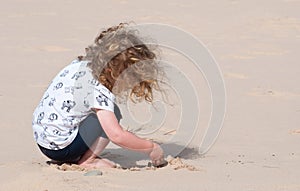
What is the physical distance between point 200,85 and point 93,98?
291 centimetres

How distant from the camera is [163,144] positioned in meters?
→ 4.48

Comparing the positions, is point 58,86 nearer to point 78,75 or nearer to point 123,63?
point 78,75

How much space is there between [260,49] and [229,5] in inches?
114

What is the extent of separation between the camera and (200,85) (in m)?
6.40

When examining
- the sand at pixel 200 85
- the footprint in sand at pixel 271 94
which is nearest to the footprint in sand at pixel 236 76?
the sand at pixel 200 85

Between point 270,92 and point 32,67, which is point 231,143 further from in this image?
point 32,67

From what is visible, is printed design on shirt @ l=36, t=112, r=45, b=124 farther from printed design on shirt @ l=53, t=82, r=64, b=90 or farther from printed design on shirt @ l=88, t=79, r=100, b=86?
printed design on shirt @ l=88, t=79, r=100, b=86

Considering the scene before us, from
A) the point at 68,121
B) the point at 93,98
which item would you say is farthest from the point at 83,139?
the point at 93,98

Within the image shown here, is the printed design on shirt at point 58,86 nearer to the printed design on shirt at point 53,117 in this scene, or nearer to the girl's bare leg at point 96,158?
the printed design on shirt at point 53,117

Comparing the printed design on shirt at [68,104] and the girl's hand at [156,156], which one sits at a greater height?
the printed design on shirt at [68,104]

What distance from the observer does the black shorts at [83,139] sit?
12.1ft

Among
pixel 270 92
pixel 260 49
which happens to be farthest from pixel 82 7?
pixel 270 92

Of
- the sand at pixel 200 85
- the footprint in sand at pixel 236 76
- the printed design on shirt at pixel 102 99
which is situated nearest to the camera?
the sand at pixel 200 85

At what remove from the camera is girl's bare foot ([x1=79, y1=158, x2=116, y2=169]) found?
3.72 m
